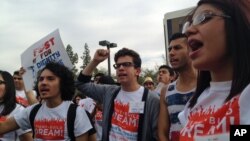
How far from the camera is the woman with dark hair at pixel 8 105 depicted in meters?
4.26

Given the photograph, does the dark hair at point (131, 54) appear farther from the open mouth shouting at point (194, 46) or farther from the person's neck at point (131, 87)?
the open mouth shouting at point (194, 46)

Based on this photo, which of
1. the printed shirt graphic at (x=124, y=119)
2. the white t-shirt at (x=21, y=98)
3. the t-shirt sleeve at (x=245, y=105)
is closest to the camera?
the t-shirt sleeve at (x=245, y=105)

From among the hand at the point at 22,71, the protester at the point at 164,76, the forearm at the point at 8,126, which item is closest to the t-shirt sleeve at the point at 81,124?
the forearm at the point at 8,126

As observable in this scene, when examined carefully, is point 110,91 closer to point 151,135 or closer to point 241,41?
point 151,135

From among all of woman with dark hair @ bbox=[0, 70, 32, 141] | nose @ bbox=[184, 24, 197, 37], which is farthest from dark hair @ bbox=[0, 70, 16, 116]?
nose @ bbox=[184, 24, 197, 37]

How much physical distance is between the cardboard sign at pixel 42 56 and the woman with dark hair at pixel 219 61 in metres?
2.71

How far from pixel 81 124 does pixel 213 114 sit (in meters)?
2.10

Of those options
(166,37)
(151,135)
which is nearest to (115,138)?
(151,135)

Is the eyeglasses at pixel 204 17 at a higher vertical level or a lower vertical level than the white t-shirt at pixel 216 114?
higher

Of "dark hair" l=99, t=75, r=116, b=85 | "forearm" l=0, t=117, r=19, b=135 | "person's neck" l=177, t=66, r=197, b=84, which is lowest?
"forearm" l=0, t=117, r=19, b=135

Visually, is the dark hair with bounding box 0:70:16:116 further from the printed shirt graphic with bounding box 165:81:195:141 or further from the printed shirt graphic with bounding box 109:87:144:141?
the printed shirt graphic with bounding box 165:81:195:141

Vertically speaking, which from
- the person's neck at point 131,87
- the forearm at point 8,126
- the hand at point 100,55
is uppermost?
the hand at point 100,55

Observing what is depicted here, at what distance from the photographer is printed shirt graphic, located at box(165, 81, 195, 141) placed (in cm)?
341

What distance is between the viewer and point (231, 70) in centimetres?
163
